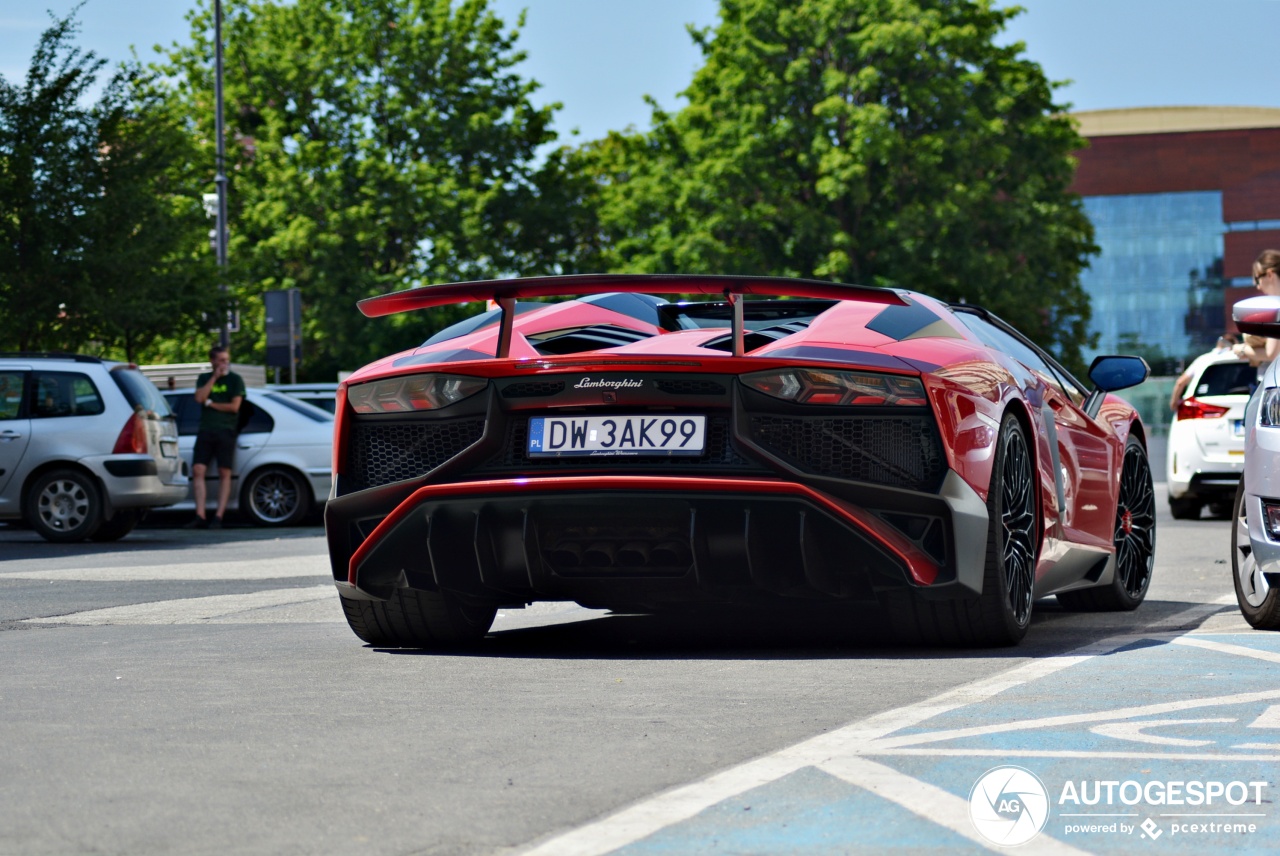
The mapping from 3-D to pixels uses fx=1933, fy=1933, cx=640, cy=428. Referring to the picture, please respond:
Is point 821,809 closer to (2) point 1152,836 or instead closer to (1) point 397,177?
(2) point 1152,836

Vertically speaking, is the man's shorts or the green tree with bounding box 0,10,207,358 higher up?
the green tree with bounding box 0,10,207,358

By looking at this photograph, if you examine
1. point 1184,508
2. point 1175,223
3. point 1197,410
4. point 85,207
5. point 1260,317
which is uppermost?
point 1175,223

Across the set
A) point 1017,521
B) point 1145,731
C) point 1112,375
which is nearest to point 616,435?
point 1017,521

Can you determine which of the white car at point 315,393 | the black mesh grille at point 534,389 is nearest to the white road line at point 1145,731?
the black mesh grille at point 534,389

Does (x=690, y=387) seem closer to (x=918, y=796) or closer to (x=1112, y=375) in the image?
(x=918, y=796)

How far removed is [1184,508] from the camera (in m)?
18.9

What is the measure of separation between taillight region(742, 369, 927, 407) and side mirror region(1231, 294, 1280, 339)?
1.68 meters

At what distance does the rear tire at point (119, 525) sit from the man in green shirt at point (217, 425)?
1570 millimetres

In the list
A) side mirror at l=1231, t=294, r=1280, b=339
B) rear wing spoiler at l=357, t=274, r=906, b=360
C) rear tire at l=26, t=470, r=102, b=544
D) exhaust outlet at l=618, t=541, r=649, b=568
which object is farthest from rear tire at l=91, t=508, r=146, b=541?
side mirror at l=1231, t=294, r=1280, b=339

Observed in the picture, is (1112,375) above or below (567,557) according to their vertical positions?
above

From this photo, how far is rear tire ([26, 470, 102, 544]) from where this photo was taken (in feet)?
55.2

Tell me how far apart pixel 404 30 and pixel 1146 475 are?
41151 mm

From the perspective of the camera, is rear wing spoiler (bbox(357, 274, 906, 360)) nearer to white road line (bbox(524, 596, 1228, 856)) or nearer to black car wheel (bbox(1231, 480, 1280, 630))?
white road line (bbox(524, 596, 1228, 856))

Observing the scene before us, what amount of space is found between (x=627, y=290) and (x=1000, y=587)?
153 centimetres
